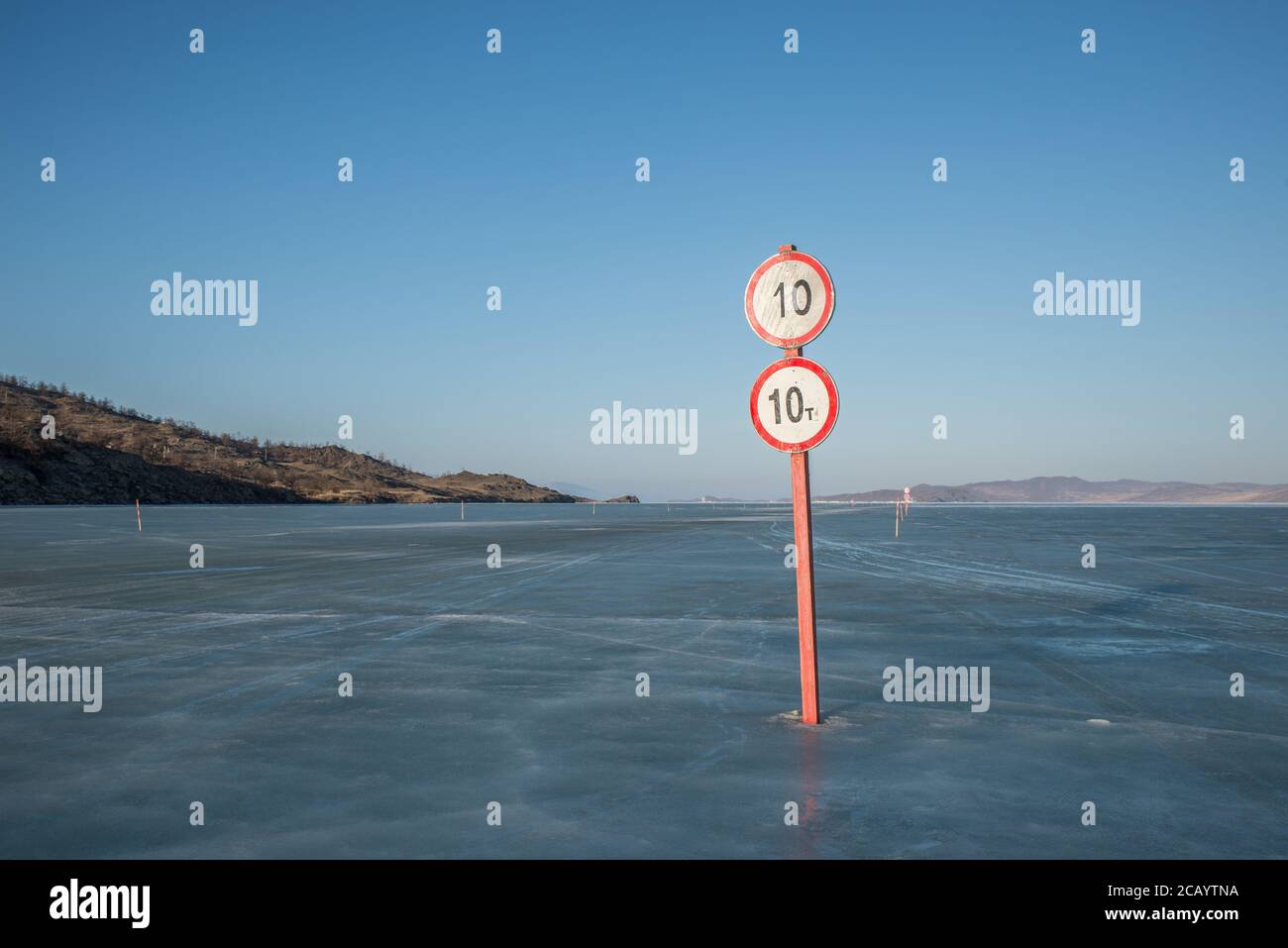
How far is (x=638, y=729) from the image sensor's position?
6434mm

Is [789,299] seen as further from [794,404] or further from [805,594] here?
[805,594]

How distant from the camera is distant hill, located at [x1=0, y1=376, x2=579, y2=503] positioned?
93.8m

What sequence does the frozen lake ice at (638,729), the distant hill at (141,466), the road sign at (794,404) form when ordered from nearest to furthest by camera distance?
the frozen lake ice at (638,729) < the road sign at (794,404) < the distant hill at (141,466)

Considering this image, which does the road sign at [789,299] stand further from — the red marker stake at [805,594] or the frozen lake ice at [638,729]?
the frozen lake ice at [638,729]

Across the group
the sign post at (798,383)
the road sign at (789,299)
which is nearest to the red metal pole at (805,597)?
the sign post at (798,383)

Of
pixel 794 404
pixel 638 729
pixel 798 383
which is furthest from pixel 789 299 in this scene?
pixel 638 729

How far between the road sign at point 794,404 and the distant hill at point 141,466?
100450 millimetres

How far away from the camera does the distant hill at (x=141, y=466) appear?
308 ft

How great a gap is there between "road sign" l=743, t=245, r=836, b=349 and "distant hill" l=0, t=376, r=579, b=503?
100390 millimetres

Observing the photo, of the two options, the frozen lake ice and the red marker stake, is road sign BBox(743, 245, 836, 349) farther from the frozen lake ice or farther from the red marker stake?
the frozen lake ice

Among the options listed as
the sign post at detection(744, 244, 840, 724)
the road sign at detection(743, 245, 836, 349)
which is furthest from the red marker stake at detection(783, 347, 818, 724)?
the road sign at detection(743, 245, 836, 349)

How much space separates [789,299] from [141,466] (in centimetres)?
12316
